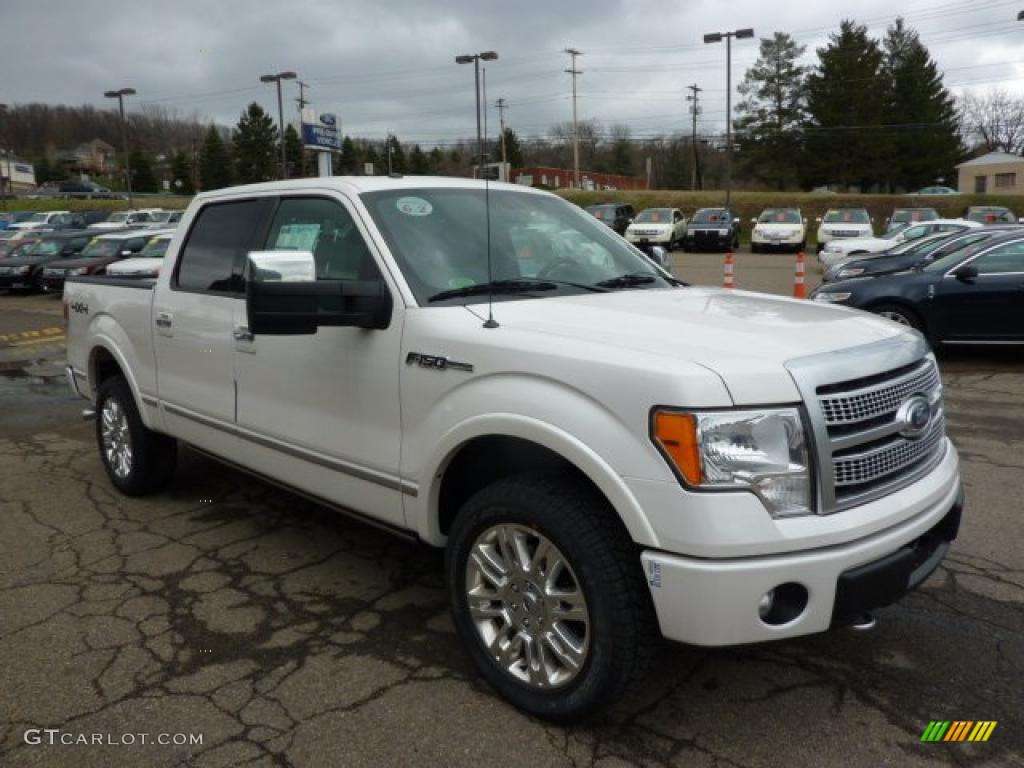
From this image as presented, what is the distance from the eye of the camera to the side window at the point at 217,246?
436 cm

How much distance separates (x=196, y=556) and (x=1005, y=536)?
422 cm

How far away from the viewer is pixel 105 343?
536 centimetres

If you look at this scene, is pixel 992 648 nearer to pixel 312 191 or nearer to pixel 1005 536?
pixel 1005 536

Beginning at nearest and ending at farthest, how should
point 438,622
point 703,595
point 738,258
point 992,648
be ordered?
point 703,595, point 992,648, point 438,622, point 738,258

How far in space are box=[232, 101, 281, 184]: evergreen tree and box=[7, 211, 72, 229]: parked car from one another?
902cm

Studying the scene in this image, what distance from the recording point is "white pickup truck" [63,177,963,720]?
2.46 m

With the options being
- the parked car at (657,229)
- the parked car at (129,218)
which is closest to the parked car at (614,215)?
the parked car at (657,229)

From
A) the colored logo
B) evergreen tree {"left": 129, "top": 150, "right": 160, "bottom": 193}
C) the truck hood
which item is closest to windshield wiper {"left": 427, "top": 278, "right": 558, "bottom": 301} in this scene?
the truck hood

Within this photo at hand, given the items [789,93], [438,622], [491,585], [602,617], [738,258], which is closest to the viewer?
[602,617]

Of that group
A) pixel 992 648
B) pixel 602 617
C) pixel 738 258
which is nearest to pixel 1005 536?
pixel 992 648

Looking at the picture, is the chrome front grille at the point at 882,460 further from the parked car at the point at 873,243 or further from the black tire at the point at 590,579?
the parked car at the point at 873,243

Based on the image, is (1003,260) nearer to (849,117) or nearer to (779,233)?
(779,233)

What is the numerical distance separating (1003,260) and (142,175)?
89589 millimetres

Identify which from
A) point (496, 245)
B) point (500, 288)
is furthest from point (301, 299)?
point (496, 245)
